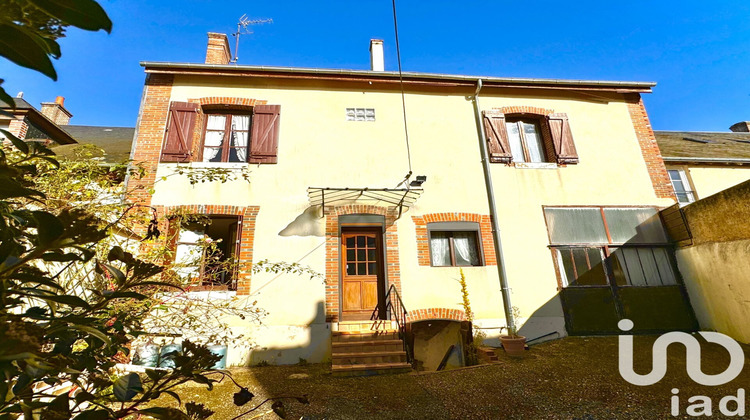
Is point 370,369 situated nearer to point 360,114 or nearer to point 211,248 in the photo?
point 211,248

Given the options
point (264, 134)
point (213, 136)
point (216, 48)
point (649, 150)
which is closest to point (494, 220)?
point (649, 150)

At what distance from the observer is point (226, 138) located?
25.2ft

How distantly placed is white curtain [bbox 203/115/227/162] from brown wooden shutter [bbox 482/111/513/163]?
6302mm

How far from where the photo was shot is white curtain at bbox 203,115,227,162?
7.55 meters

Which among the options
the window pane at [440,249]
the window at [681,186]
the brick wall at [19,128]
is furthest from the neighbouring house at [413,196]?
the brick wall at [19,128]

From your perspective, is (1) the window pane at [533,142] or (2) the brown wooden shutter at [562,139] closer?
(2) the brown wooden shutter at [562,139]

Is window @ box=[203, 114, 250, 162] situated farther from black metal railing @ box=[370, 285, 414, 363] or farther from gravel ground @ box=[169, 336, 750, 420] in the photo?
gravel ground @ box=[169, 336, 750, 420]

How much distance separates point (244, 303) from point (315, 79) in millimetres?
5354

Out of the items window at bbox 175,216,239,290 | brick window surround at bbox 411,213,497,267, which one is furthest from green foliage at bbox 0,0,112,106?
brick window surround at bbox 411,213,497,267

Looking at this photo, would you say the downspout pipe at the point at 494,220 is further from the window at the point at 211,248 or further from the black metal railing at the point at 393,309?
the window at the point at 211,248

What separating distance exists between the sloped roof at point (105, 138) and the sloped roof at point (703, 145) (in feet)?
50.3

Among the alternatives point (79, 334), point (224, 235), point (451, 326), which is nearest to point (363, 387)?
point (451, 326)

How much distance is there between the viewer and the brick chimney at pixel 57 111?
566 inches

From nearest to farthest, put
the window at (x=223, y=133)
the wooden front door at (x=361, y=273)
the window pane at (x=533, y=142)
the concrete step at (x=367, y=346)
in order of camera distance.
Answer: the concrete step at (x=367, y=346), the wooden front door at (x=361, y=273), the window at (x=223, y=133), the window pane at (x=533, y=142)
